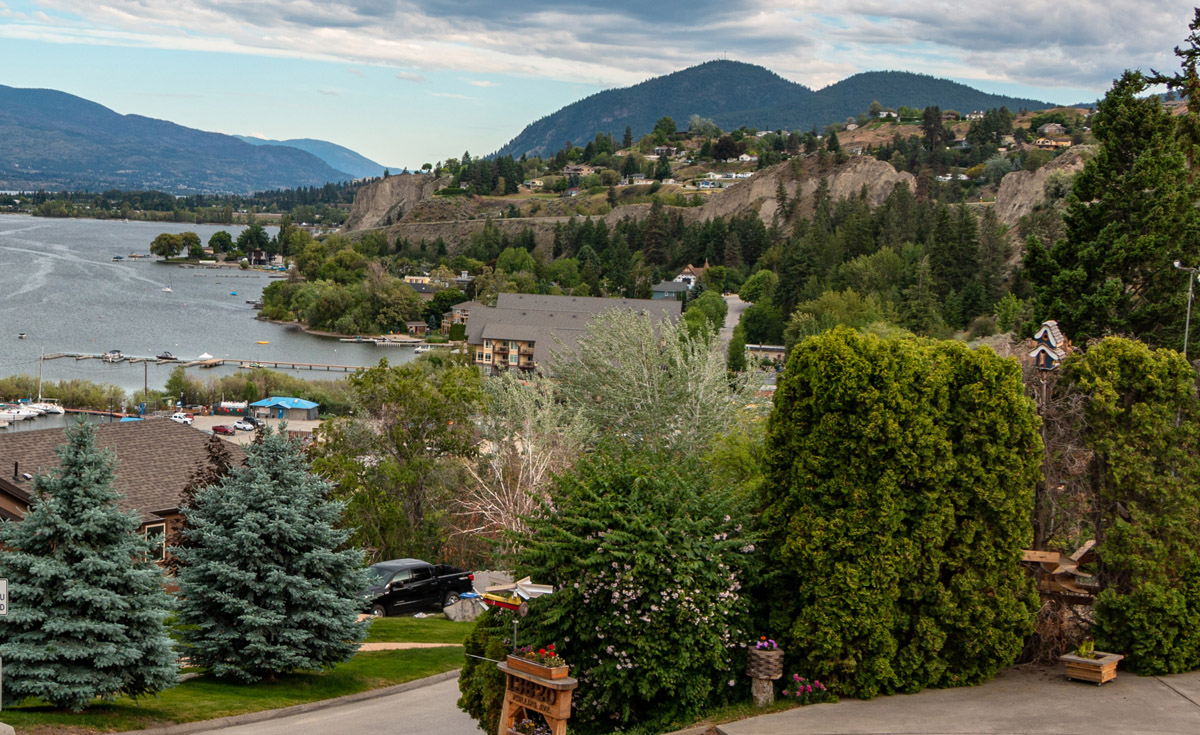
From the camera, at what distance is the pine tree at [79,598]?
35.9 ft

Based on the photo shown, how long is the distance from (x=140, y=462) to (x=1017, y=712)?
1935 centimetres

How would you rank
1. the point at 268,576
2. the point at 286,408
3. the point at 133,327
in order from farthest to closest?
the point at 133,327 < the point at 286,408 < the point at 268,576

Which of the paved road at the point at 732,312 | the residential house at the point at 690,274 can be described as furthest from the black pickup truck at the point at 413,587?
the residential house at the point at 690,274

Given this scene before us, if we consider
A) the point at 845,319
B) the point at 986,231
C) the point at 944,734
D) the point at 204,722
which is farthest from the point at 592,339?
the point at 986,231

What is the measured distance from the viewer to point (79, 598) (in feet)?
36.2

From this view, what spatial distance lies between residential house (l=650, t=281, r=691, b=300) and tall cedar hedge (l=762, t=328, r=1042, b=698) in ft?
356

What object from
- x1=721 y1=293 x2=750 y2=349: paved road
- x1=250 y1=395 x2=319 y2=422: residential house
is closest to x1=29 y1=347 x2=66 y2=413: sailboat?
x1=250 y1=395 x2=319 y2=422: residential house

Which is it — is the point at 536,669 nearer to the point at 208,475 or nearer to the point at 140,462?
the point at 208,475

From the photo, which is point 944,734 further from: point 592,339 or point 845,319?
point 845,319

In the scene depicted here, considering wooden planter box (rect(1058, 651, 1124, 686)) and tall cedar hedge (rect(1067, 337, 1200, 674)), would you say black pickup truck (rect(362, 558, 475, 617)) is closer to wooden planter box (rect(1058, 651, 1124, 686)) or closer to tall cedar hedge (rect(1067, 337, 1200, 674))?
wooden planter box (rect(1058, 651, 1124, 686))

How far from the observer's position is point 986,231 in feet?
256

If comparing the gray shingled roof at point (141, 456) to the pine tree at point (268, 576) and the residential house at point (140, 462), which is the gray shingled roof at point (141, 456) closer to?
the residential house at point (140, 462)

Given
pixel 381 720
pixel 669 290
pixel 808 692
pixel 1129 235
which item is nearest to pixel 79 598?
pixel 381 720

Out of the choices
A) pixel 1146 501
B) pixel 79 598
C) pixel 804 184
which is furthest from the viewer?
pixel 804 184
